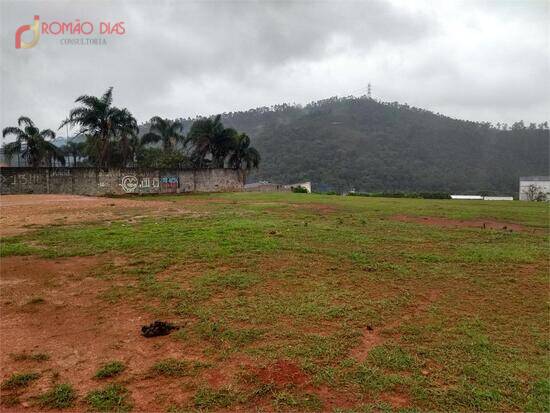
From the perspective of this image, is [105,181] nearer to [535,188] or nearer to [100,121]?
[100,121]

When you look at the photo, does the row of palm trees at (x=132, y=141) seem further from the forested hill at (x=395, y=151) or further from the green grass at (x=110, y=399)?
the green grass at (x=110, y=399)

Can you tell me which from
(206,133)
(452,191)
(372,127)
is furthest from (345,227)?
(372,127)

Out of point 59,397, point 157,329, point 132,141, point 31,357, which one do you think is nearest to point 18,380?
point 31,357

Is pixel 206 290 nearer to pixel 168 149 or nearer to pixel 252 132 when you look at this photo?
pixel 168 149

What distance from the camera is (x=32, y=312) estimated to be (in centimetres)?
485

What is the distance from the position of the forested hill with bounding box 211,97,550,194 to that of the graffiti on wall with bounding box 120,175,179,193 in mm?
40469

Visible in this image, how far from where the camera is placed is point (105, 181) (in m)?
30.9

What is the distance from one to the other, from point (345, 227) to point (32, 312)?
8293 millimetres

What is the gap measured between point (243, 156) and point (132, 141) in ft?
42.5

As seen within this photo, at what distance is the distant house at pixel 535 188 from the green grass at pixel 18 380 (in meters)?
65.4

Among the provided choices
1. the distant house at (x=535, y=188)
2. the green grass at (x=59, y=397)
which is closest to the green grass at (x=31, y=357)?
the green grass at (x=59, y=397)

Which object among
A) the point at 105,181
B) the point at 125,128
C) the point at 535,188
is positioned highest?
the point at 125,128

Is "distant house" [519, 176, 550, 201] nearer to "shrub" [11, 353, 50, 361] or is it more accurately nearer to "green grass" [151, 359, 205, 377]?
"green grass" [151, 359, 205, 377]

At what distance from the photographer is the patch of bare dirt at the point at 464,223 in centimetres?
1223
